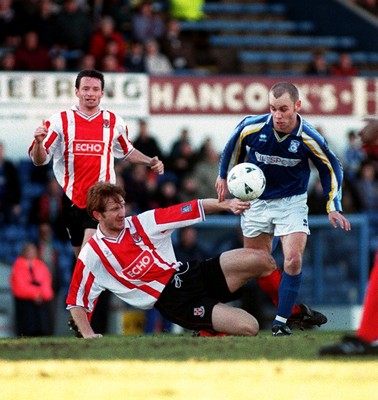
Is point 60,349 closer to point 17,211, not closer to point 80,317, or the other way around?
point 80,317

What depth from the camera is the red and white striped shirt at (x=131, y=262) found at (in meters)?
9.30

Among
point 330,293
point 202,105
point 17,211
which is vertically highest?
point 202,105

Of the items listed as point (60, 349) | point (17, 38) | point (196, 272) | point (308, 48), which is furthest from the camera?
point (308, 48)

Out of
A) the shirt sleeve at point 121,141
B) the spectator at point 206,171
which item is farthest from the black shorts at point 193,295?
the spectator at point 206,171

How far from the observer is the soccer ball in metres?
9.44

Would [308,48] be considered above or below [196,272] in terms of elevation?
above

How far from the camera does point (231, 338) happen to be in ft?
29.0

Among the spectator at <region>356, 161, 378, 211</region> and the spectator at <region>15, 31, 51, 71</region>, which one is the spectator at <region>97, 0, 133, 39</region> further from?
the spectator at <region>356, 161, 378, 211</region>

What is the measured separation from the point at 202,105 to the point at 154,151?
2019 millimetres

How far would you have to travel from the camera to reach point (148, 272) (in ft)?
30.7

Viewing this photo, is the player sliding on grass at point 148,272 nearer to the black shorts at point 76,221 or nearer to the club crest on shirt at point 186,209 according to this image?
the club crest on shirt at point 186,209
